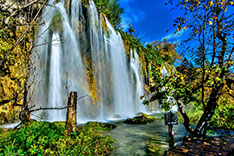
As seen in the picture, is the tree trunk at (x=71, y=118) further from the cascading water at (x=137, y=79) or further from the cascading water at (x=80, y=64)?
the cascading water at (x=137, y=79)

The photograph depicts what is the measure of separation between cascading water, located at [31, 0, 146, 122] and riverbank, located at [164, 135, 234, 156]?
8.87 m

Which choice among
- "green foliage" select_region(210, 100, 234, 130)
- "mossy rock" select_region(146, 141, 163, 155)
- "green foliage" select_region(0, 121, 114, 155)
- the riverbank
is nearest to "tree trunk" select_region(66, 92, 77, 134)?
"green foliage" select_region(0, 121, 114, 155)

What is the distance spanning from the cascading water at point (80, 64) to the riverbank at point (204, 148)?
8.87 metres

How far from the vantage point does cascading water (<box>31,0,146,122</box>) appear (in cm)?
1069

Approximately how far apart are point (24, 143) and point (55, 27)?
10.4 meters

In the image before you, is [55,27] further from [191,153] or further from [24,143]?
[191,153]

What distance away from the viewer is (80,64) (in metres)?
12.5

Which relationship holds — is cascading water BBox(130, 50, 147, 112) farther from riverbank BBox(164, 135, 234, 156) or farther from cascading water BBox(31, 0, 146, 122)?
riverbank BBox(164, 135, 234, 156)

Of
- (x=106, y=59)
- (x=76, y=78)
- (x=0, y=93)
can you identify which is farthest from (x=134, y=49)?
(x=0, y=93)

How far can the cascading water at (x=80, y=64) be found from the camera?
10.7 metres

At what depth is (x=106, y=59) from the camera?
1477cm

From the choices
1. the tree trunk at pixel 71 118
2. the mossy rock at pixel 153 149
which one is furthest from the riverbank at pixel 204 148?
the tree trunk at pixel 71 118

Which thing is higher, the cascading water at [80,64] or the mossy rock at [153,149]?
the cascading water at [80,64]

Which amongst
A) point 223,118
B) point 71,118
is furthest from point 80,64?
point 223,118
